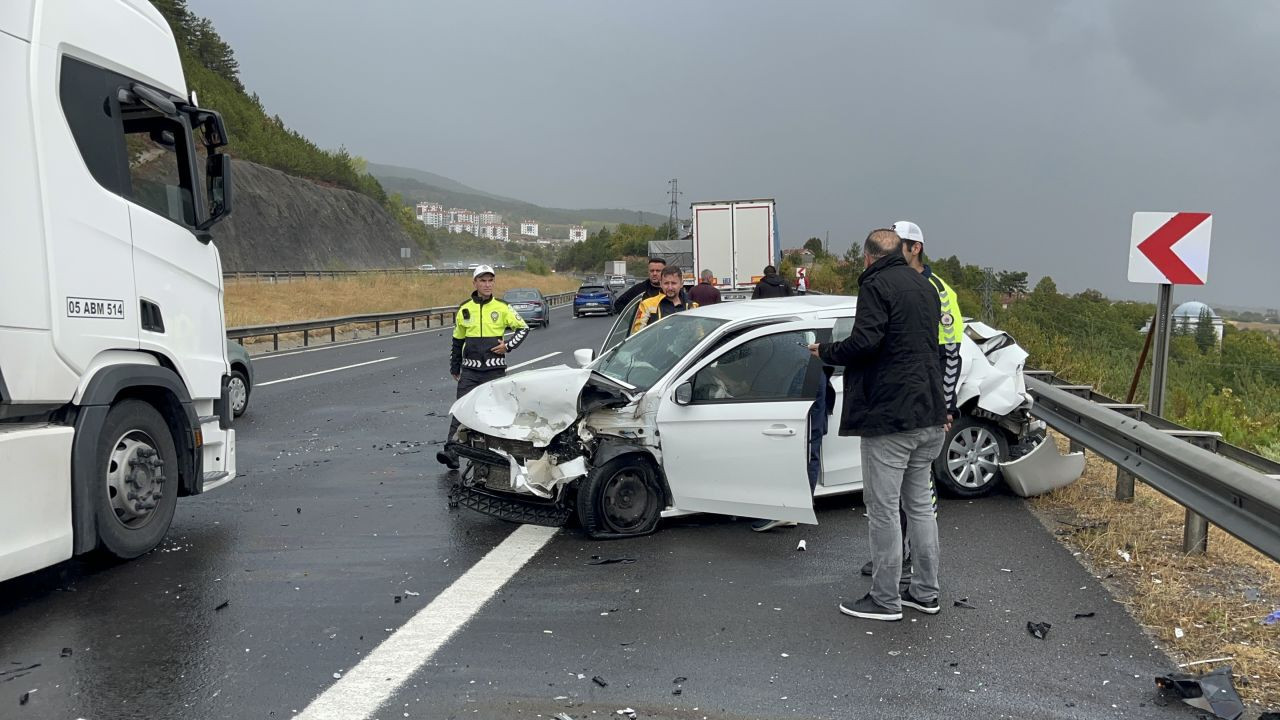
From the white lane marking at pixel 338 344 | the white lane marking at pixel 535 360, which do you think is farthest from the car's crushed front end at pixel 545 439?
the white lane marking at pixel 338 344

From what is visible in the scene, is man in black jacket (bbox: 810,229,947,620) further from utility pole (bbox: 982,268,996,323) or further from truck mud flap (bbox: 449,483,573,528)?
utility pole (bbox: 982,268,996,323)

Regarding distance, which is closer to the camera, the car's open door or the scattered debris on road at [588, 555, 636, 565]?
the scattered debris on road at [588, 555, 636, 565]

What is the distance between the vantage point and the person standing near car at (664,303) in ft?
30.3

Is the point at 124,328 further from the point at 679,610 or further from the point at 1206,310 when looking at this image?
the point at 1206,310

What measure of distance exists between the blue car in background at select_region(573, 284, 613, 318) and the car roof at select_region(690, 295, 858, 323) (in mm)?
32372

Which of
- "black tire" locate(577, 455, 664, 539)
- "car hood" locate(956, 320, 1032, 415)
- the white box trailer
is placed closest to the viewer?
"black tire" locate(577, 455, 664, 539)

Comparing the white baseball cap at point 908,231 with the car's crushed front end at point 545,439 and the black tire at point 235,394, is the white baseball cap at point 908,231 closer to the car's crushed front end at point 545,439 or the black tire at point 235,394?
the car's crushed front end at point 545,439

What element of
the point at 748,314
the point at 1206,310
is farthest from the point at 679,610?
the point at 1206,310

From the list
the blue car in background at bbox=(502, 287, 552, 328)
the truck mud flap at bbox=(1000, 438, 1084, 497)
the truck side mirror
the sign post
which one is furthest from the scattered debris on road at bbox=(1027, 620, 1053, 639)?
the blue car in background at bbox=(502, 287, 552, 328)

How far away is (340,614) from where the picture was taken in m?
4.97

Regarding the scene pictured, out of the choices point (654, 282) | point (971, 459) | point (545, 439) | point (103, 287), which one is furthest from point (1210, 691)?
point (654, 282)

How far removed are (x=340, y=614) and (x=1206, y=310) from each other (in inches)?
691

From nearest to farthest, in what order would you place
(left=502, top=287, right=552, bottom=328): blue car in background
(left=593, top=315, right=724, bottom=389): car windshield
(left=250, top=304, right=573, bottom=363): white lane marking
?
(left=593, top=315, right=724, bottom=389): car windshield
(left=250, top=304, right=573, bottom=363): white lane marking
(left=502, top=287, right=552, bottom=328): blue car in background

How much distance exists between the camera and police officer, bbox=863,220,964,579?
571 cm
